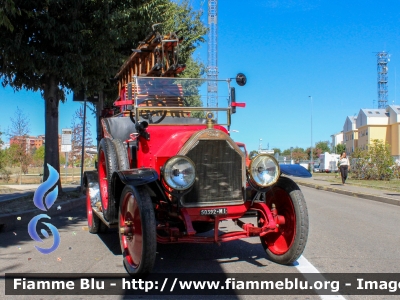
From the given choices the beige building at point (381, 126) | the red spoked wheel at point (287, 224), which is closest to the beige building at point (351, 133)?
the beige building at point (381, 126)

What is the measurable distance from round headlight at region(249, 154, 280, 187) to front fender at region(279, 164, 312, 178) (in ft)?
1.77

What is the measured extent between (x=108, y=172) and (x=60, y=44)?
596 cm

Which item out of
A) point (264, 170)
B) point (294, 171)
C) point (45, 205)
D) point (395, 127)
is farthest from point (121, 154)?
point (395, 127)

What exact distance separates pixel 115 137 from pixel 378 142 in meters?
23.7

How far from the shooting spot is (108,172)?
222 inches

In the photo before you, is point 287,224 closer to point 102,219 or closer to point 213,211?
point 213,211

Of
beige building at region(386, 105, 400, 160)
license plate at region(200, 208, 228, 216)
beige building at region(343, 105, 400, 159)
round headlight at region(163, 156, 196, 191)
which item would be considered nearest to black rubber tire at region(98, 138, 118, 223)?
round headlight at region(163, 156, 196, 191)

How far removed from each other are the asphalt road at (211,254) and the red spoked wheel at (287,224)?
0.17 metres

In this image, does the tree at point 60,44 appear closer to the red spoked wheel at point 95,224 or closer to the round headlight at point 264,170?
the red spoked wheel at point 95,224

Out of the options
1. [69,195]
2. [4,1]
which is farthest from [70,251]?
[69,195]

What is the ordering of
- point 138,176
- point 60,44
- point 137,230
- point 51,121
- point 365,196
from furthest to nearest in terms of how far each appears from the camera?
point 365,196
point 51,121
point 60,44
point 137,230
point 138,176

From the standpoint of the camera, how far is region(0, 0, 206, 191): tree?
9.92 m

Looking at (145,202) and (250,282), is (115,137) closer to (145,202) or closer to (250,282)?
(145,202)

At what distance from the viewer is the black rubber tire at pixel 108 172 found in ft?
17.7
